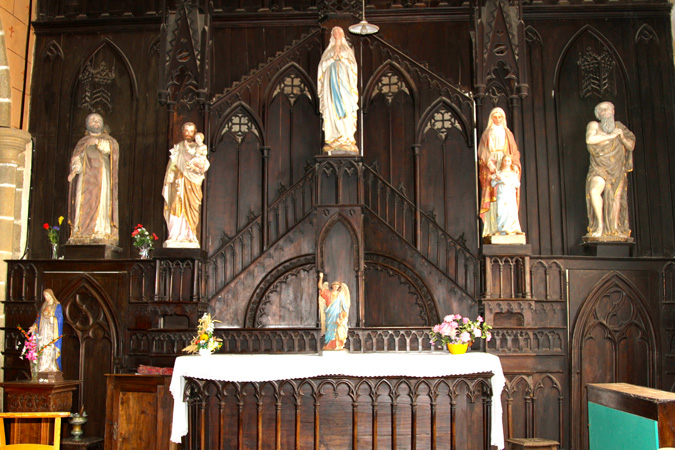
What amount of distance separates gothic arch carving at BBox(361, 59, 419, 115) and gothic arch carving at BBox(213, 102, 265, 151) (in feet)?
6.57

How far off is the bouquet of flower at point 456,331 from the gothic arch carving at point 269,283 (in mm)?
3034

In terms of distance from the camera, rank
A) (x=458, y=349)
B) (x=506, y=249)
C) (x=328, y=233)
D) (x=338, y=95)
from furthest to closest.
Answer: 1. (x=338, y=95)
2. (x=328, y=233)
3. (x=506, y=249)
4. (x=458, y=349)

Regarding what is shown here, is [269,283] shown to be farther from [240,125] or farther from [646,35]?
[646,35]

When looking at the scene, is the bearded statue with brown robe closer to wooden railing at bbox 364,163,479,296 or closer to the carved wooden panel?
wooden railing at bbox 364,163,479,296

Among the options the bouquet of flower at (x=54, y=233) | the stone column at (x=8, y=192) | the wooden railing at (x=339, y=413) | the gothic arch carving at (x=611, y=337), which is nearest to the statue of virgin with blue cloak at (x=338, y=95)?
the wooden railing at (x=339, y=413)

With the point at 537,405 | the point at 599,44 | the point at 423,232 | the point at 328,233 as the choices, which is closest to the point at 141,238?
the point at 328,233

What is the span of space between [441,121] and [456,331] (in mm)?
4874

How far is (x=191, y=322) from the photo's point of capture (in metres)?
10.8

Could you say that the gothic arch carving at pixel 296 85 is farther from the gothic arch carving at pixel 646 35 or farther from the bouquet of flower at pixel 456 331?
the gothic arch carving at pixel 646 35

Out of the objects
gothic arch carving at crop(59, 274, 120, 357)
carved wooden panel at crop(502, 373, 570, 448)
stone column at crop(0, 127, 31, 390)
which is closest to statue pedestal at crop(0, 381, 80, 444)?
gothic arch carving at crop(59, 274, 120, 357)

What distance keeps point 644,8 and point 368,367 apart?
8.99 m

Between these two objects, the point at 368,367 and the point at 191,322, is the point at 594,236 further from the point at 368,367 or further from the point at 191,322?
the point at 191,322

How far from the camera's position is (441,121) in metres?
13.2

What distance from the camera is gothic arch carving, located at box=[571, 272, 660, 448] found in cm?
1123
